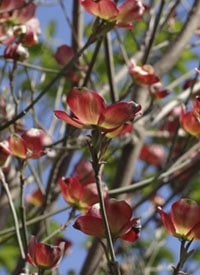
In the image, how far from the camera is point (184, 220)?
0.70 metres

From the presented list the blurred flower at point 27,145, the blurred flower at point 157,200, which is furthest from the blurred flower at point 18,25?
the blurred flower at point 157,200

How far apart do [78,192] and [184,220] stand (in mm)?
221

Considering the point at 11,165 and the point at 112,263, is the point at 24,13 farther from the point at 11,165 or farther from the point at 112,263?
the point at 112,263

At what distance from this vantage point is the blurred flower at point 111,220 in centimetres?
68

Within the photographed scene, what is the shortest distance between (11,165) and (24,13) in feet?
1.30

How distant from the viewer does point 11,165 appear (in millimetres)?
1426

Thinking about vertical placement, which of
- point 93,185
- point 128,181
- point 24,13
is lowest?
point 128,181

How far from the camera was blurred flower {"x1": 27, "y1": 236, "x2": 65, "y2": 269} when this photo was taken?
2.30ft

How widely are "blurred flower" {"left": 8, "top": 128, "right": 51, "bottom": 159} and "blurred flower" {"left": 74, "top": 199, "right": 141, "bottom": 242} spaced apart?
0.65ft

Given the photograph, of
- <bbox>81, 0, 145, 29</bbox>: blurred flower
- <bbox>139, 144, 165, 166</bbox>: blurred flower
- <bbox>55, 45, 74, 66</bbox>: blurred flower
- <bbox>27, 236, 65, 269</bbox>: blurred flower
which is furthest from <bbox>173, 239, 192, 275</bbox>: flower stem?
<bbox>139, 144, 165, 166</bbox>: blurred flower

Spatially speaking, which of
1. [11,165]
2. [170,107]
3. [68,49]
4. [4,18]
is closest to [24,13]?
[4,18]

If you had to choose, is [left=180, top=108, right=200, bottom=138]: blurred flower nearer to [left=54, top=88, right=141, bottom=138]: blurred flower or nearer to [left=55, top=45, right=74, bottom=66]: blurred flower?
[left=54, top=88, right=141, bottom=138]: blurred flower

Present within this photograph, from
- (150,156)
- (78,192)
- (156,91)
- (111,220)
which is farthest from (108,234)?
(150,156)

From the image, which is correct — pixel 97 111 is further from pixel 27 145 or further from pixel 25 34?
pixel 25 34
